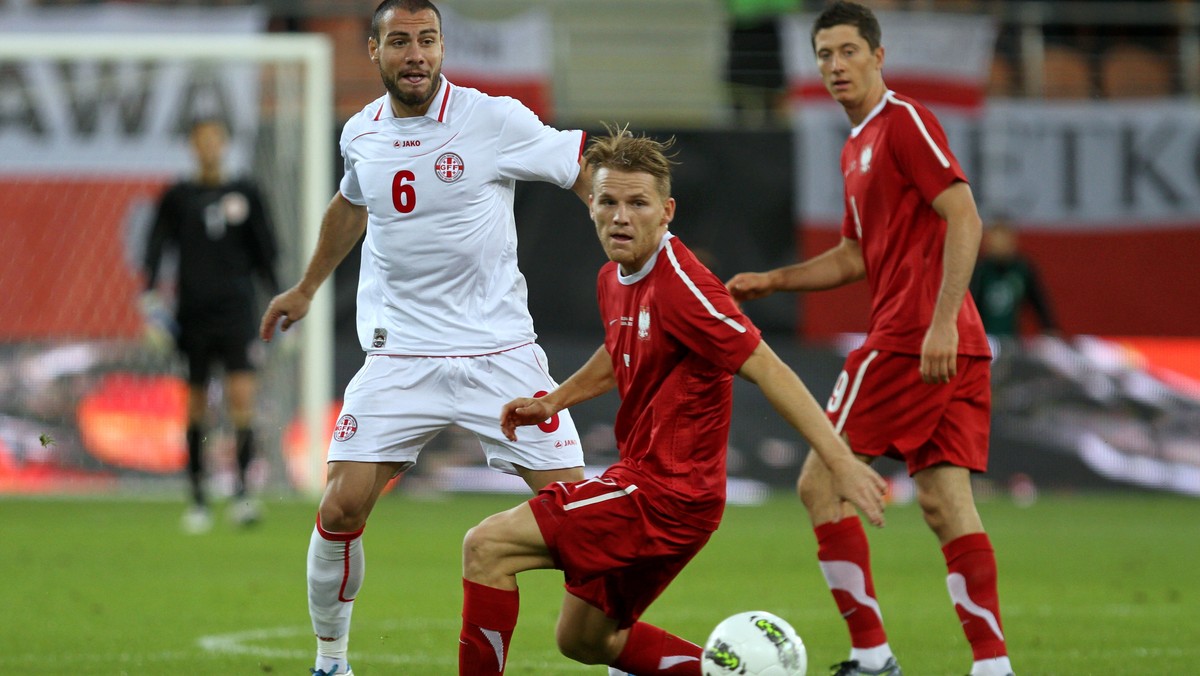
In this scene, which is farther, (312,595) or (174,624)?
(174,624)

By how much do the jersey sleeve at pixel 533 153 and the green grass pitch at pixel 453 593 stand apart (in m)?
1.71

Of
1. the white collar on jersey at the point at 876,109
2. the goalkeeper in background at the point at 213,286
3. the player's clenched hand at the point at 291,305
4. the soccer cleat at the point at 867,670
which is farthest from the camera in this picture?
the goalkeeper in background at the point at 213,286

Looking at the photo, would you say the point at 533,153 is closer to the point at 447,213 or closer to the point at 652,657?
the point at 447,213

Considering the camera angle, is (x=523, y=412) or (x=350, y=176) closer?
(x=523, y=412)

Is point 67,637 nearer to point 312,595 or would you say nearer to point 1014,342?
point 312,595

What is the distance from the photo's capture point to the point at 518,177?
541 centimetres

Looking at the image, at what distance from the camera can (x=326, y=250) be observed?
18.6 ft

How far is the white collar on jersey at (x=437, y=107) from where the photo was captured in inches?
210

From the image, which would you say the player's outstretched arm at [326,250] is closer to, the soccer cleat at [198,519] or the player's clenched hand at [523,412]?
the player's clenched hand at [523,412]

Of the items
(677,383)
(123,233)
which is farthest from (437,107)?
(123,233)

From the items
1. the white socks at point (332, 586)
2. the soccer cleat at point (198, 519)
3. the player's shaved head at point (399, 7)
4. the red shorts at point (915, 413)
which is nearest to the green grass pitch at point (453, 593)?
the soccer cleat at point (198, 519)

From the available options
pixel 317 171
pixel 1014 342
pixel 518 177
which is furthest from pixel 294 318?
pixel 1014 342

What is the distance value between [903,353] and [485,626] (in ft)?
5.64

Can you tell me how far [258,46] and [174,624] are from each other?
720cm
